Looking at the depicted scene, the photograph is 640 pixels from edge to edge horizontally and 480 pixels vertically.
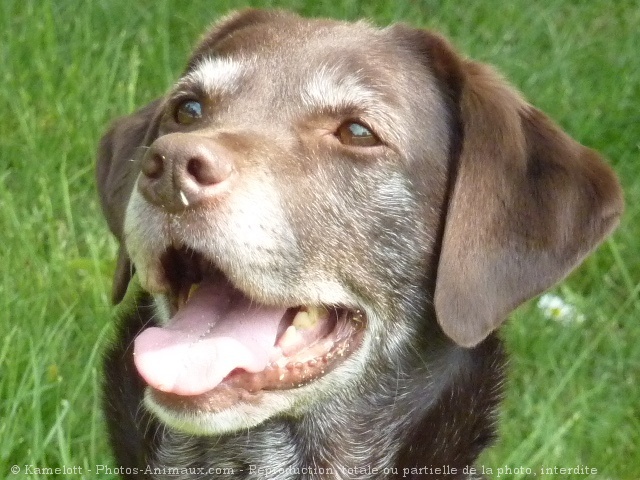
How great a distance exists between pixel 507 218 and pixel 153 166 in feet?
3.39

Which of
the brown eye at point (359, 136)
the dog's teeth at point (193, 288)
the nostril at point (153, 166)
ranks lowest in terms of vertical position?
the dog's teeth at point (193, 288)

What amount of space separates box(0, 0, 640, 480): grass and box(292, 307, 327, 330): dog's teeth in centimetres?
78

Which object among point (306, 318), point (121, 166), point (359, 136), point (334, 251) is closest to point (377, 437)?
point (306, 318)

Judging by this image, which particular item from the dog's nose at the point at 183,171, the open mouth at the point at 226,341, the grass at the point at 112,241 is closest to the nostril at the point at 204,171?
the dog's nose at the point at 183,171

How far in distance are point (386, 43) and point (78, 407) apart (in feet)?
5.63

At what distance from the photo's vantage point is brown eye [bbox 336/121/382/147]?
3.17m

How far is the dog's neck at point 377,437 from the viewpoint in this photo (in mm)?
3291

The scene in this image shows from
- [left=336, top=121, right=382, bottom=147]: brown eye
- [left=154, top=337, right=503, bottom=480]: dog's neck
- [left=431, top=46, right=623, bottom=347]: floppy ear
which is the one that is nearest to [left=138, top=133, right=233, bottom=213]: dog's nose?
[left=336, top=121, right=382, bottom=147]: brown eye

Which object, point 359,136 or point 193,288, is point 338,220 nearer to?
point 359,136

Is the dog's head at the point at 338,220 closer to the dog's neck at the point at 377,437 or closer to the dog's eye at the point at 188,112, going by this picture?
the dog's eye at the point at 188,112

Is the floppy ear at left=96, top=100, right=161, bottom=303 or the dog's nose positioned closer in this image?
the dog's nose

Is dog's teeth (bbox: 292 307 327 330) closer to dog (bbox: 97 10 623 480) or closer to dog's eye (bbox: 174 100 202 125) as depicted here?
dog (bbox: 97 10 623 480)

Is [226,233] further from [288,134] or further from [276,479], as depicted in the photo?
[276,479]

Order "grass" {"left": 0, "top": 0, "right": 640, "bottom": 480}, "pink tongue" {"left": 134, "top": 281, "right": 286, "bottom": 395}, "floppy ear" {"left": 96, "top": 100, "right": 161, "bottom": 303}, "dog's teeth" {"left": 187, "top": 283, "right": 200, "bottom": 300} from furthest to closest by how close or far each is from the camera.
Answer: "grass" {"left": 0, "top": 0, "right": 640, "bottom": 480}
"floppy ear" {"left": 96, "top": 100, "right": 161, "bottom": 303}
"dog's teeth" {"left": 187, "top": 283, "right": 200, "bottom": 300}
"pink tongue" {"left": 134, "top": 281, "right": 286, "bottom": 395}
